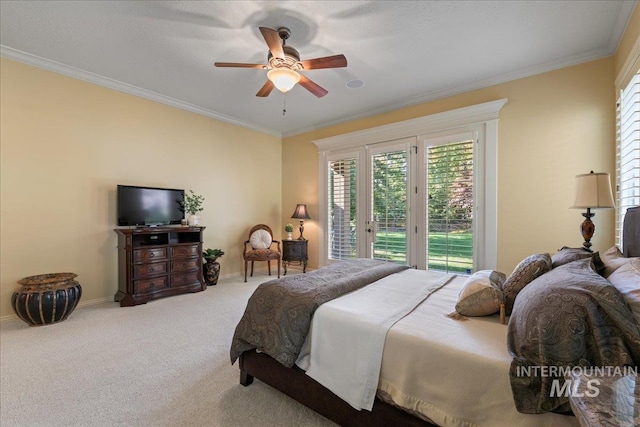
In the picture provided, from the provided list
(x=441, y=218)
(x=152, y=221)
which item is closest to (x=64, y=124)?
(x=152, y=221)

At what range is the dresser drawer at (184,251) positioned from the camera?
391 cm

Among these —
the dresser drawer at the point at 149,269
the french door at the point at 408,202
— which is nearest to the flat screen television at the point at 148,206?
the dresser drawer at the point at 149,269

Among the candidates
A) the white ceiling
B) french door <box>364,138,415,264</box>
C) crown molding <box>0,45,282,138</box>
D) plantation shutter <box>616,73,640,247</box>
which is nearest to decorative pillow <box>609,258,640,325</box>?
plantation shutter <box>616,73,640,247</box>

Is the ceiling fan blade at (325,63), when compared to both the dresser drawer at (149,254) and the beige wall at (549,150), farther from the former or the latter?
the dresser drawer at (149,254)

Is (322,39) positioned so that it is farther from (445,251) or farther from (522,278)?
(445,251)

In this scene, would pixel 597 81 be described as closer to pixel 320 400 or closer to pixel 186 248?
pixel 320 400

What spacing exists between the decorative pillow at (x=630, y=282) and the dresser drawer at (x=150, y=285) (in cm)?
441

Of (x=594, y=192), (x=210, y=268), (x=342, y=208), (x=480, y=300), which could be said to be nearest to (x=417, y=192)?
(x=342, y=208)

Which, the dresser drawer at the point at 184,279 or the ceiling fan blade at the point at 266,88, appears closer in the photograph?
the ceiling fan blade at the point at 266,88

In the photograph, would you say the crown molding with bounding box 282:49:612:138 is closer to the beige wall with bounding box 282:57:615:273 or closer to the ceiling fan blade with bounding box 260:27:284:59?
the beige wall with bounding box 282:57:615:273

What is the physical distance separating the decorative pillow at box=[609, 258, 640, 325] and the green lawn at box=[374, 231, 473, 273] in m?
2.29

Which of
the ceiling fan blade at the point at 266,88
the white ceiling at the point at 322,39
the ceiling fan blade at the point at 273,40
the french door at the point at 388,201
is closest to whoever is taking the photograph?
the ceiling fan blade at the point at 273,40

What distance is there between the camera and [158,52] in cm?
295

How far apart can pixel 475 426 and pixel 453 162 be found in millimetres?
3359
